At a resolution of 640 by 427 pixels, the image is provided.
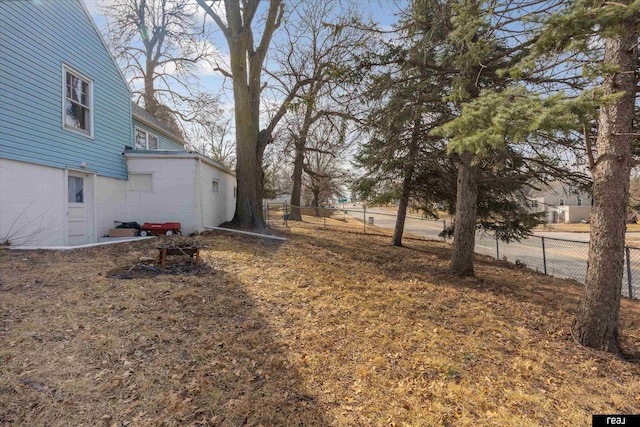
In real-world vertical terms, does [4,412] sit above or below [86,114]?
below

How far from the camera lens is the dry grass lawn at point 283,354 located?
2.36 meters

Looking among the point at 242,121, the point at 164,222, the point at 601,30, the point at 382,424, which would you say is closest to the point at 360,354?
the point at 382,424

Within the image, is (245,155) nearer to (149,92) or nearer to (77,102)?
(77,102)

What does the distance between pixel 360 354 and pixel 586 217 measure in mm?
51749

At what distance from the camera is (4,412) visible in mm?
2166

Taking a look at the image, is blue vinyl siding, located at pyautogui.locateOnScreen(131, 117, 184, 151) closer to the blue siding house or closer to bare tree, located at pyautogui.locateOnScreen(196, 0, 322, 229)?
the blue siding house

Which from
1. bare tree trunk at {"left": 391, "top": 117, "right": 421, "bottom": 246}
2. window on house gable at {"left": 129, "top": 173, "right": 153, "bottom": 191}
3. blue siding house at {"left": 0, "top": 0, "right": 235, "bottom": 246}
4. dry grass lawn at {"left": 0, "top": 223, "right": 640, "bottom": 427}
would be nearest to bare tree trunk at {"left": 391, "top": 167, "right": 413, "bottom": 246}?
bare tree trunk at {"left": 391, "top": 117, "right": 421, "bottom": 246}

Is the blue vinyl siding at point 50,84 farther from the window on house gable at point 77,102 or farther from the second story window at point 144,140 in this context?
the second story window at point 144,140

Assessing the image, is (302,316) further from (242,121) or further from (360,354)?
(242,121)

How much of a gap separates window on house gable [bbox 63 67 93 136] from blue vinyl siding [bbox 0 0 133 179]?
13cm

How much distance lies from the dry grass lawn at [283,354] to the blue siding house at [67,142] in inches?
76.3

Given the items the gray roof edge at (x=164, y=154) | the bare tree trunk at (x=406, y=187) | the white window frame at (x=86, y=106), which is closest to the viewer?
the white window frame at (x=86, y=106)

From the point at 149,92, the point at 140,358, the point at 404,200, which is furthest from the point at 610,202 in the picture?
the point at 149,92

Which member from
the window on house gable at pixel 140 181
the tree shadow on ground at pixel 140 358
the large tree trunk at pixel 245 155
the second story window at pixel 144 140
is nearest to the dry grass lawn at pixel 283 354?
the tree shadow on ground at pixel 140 358
